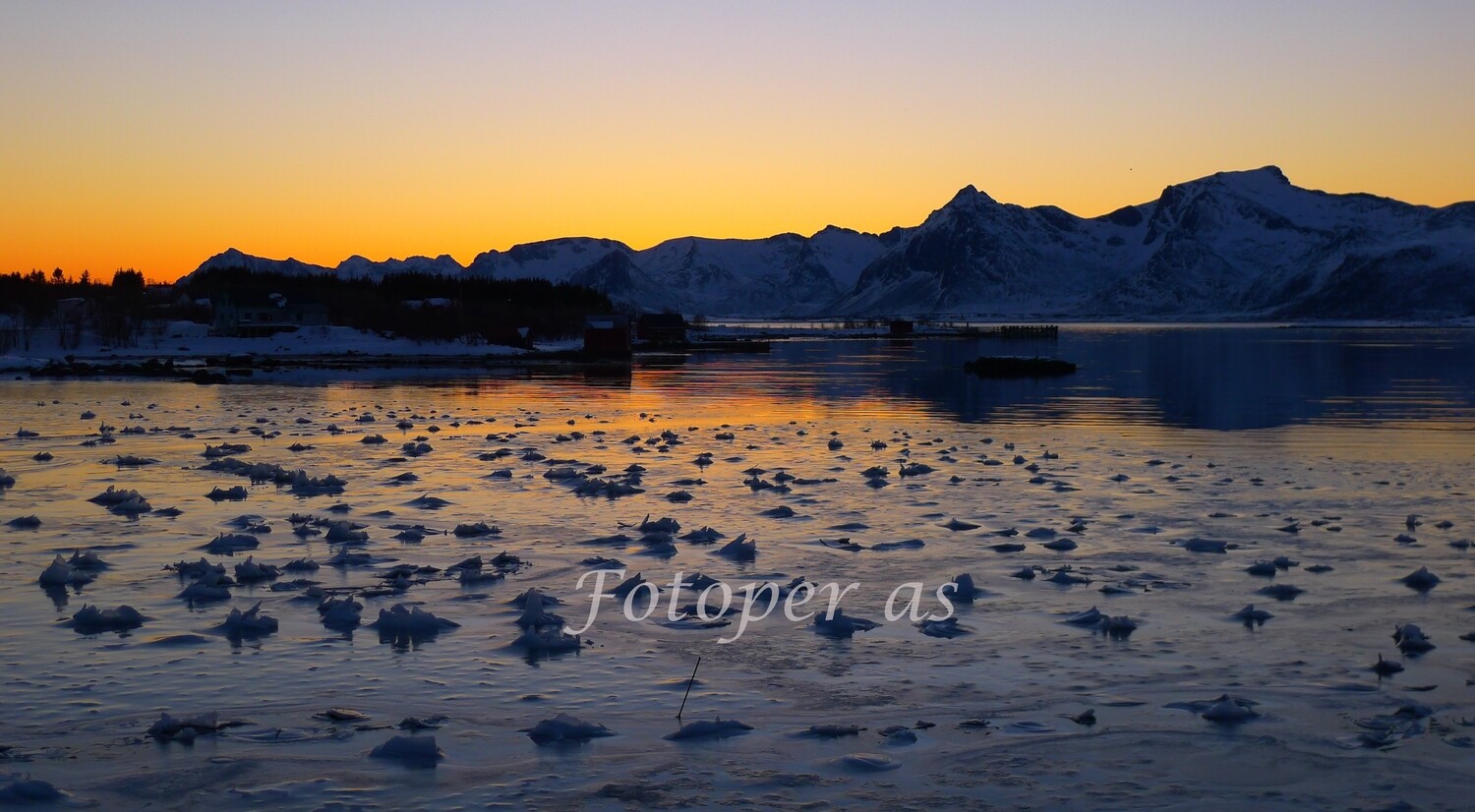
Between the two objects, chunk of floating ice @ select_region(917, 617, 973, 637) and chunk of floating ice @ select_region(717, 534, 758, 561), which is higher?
chunk of floating ice @ select_region(717, 534, 758, 561)

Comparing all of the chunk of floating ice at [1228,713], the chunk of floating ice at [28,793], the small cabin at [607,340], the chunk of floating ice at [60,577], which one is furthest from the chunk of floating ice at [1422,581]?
the small cabin at [607,340]

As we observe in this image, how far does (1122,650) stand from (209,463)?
1939 cm

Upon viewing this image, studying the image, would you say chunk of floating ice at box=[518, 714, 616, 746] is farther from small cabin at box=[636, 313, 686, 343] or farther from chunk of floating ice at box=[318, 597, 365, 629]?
small cabin at box=[636, 313, 686, 343]

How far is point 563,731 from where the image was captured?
867 centimetres

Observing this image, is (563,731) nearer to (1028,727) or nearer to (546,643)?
(546,643)

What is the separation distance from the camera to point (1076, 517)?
706 inches

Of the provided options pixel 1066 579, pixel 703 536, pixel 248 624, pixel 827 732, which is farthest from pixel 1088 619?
pixel 248 624

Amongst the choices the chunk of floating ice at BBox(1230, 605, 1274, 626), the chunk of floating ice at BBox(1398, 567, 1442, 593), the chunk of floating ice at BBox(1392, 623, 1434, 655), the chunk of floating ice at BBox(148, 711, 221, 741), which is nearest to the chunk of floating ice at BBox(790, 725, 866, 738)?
the chunk of floating ice at BBox(148, 711, 221, 741)

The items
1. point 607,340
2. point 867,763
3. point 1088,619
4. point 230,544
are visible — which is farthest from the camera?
point 607,340

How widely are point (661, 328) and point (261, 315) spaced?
42860 mm

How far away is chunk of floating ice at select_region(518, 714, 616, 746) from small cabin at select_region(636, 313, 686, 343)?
415 ft

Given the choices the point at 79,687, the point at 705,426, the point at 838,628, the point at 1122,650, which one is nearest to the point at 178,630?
the point at 79,687

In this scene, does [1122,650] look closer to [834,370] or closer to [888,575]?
[888,575]

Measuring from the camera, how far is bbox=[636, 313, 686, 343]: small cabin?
138250 mm
